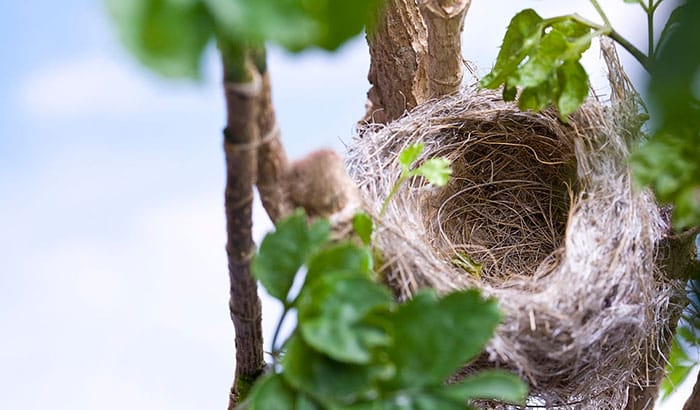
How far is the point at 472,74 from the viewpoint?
4.63ft

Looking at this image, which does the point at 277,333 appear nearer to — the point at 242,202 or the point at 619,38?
the point at 242,202

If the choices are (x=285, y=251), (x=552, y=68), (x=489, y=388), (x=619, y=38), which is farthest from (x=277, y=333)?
(x=619, y=38)

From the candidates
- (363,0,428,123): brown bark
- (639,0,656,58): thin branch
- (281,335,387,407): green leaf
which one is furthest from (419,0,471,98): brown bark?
(281,335,387,407): green leaf

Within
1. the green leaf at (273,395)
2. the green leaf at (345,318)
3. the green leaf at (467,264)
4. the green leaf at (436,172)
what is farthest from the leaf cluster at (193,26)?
the green leaf at (467,264)

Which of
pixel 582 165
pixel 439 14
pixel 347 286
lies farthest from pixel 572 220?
pixel 347 286

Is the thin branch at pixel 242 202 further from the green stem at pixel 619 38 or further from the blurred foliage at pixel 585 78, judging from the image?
the green stem at pixel 619 38

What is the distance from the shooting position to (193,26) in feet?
1.88

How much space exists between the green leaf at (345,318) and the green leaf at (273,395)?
6 cm

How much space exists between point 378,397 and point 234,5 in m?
0.38

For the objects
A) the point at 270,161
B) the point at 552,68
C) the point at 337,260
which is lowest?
the point at 337,260

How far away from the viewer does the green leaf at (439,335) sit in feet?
2.39

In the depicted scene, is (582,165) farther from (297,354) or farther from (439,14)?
(297,354)

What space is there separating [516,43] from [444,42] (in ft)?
0.74

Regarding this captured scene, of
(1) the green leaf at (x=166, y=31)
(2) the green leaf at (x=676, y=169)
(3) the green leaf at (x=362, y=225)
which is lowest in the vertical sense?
(3) the green leaf at (x=362, y=225)
